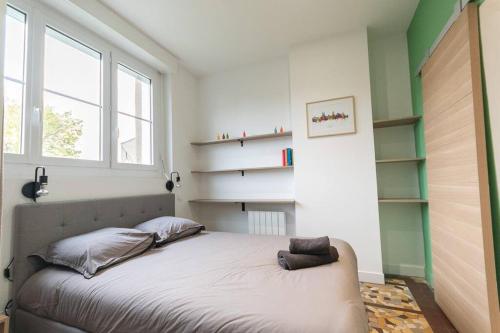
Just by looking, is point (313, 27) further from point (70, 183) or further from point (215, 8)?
point (70, 183)

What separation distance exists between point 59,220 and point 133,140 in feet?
3.94

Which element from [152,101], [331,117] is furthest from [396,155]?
[152,101]

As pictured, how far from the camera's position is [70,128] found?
2.07m

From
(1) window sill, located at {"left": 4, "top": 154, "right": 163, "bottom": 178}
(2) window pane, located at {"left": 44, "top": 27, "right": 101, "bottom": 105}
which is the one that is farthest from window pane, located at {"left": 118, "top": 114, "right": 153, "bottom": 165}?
(2) window pane, located at {"left": 44, "top": 27, "right": 101, "bottom": 105}

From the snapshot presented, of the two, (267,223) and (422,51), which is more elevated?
(422,51)

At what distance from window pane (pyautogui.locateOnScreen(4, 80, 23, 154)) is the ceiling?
1.12 metres

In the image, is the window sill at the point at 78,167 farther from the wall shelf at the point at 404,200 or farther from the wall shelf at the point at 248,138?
the wall shelf at the point at 404,200

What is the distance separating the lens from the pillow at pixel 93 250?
1492 mm

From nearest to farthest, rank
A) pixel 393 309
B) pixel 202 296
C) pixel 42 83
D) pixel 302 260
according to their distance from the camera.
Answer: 1. pixel 202 296
2. pixel 302 260
3. pixel 42 83
4. pixel 393 309

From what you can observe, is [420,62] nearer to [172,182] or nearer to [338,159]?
[338,159]

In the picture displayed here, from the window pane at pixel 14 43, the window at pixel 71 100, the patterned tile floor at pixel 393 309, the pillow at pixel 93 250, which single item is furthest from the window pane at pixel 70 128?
the patterned tile floor at pixel 393 309

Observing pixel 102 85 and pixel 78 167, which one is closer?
pixel 78 167

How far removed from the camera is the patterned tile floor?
174 cm

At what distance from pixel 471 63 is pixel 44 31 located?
122 inches
